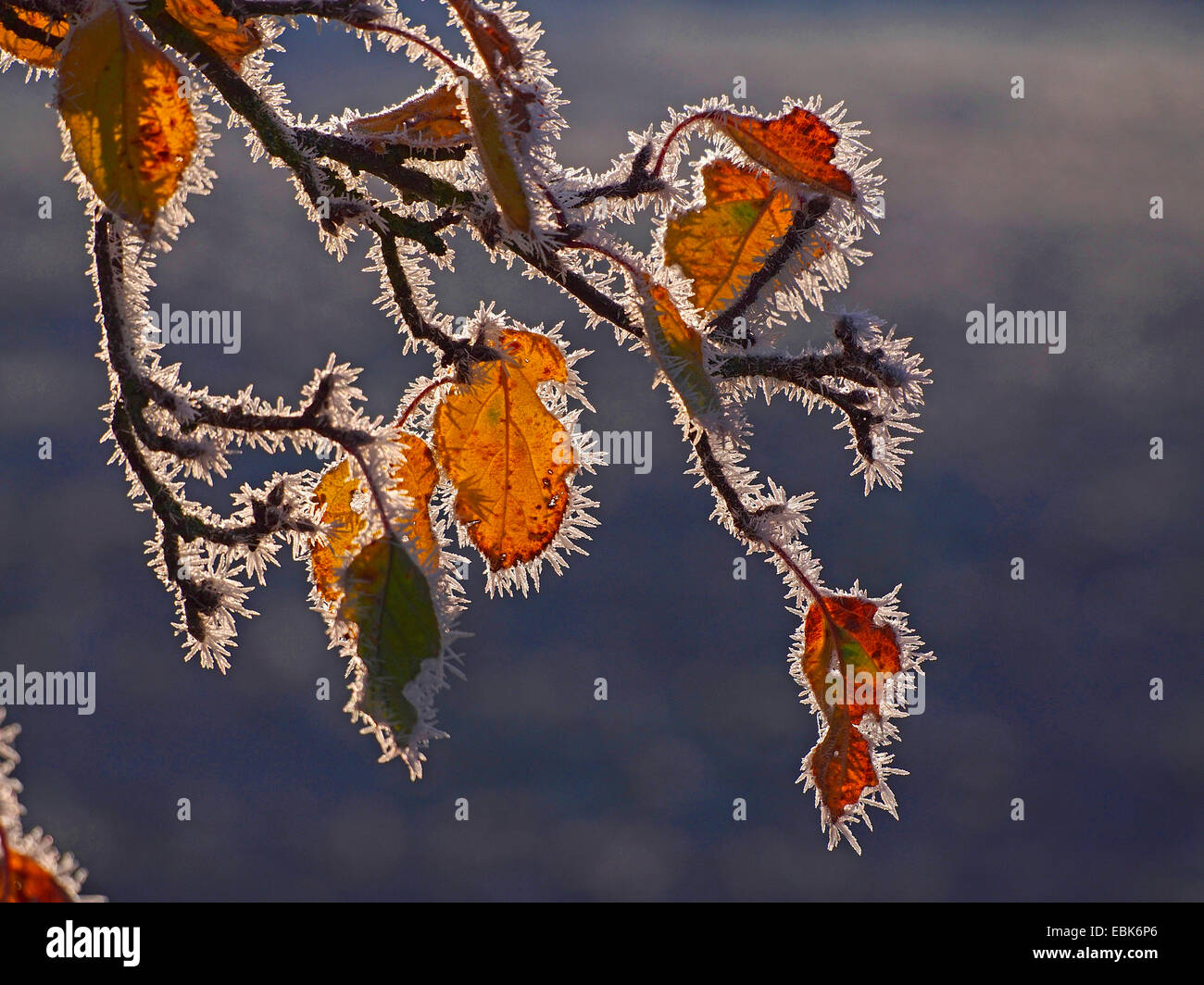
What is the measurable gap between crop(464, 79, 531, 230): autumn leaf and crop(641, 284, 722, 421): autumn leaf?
0.09m

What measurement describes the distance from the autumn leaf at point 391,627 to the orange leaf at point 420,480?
10 cm

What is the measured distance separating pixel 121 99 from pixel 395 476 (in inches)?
9.8

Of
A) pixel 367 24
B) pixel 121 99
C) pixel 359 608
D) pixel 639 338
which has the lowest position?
pixel 359 608

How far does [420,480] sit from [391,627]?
0.20m

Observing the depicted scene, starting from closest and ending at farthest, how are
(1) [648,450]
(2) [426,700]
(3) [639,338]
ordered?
(2) [426,700] < (3) [639,338] < (1) [648,450]

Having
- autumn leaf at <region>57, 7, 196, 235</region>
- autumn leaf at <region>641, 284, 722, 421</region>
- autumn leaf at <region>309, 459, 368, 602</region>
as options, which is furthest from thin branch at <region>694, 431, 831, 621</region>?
autumn leaf at <region>57, 7, 196, 235</region>

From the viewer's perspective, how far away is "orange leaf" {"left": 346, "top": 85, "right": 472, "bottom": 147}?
2.33 feet

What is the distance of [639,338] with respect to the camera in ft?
2.21

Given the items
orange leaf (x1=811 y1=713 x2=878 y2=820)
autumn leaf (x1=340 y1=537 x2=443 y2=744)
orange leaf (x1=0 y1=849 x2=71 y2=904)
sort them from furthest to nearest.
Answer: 1. orange leaf (x1=811 y1=713 x2=878 y2=820)
2. autumn leaf (x1=340 y1=537 x2=443 y2=744)
3. orange leaf (x1=0 y1=849 x2=71 y2=904)

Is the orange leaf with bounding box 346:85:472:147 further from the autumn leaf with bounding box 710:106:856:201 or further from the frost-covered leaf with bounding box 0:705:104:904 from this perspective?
the frost-covered leaf with bounding box 0:705:104:904

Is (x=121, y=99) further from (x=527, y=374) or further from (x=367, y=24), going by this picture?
(x=527, y=374)

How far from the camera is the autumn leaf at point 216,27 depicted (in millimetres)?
711

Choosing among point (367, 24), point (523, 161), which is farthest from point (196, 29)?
point (523, 161)

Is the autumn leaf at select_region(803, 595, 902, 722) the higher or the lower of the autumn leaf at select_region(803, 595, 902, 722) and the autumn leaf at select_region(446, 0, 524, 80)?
the lower
